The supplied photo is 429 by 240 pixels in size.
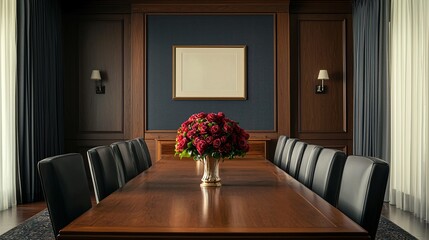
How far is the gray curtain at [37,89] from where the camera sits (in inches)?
171

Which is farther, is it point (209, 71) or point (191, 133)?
point (209, 71)

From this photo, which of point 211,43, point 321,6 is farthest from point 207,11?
point 321,6

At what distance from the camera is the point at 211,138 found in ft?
6.56

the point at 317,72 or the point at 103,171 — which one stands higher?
the point at 317,72

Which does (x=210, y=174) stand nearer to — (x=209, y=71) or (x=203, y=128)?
(x=203, y=128)

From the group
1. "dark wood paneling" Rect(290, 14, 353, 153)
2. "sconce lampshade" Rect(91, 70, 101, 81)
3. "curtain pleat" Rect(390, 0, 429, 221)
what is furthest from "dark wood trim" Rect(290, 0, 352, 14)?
"sconce lampshade" Rect(91, 70, 101, 81)

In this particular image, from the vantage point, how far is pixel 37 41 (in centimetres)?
461

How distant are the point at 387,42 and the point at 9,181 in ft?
12.2

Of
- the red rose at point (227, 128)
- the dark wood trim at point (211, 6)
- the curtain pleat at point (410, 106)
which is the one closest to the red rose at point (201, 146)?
the red rose at point (227, 128)

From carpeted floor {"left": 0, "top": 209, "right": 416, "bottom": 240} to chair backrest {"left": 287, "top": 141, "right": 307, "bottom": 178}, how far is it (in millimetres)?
720

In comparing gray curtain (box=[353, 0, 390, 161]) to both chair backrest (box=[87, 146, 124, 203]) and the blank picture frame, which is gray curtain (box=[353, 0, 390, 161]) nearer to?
the blank picture frame

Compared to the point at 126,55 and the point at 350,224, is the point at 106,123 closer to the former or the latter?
the point at 126,55

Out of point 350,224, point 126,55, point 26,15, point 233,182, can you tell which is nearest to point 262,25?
point 126,55

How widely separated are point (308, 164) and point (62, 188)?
4.27 feet
